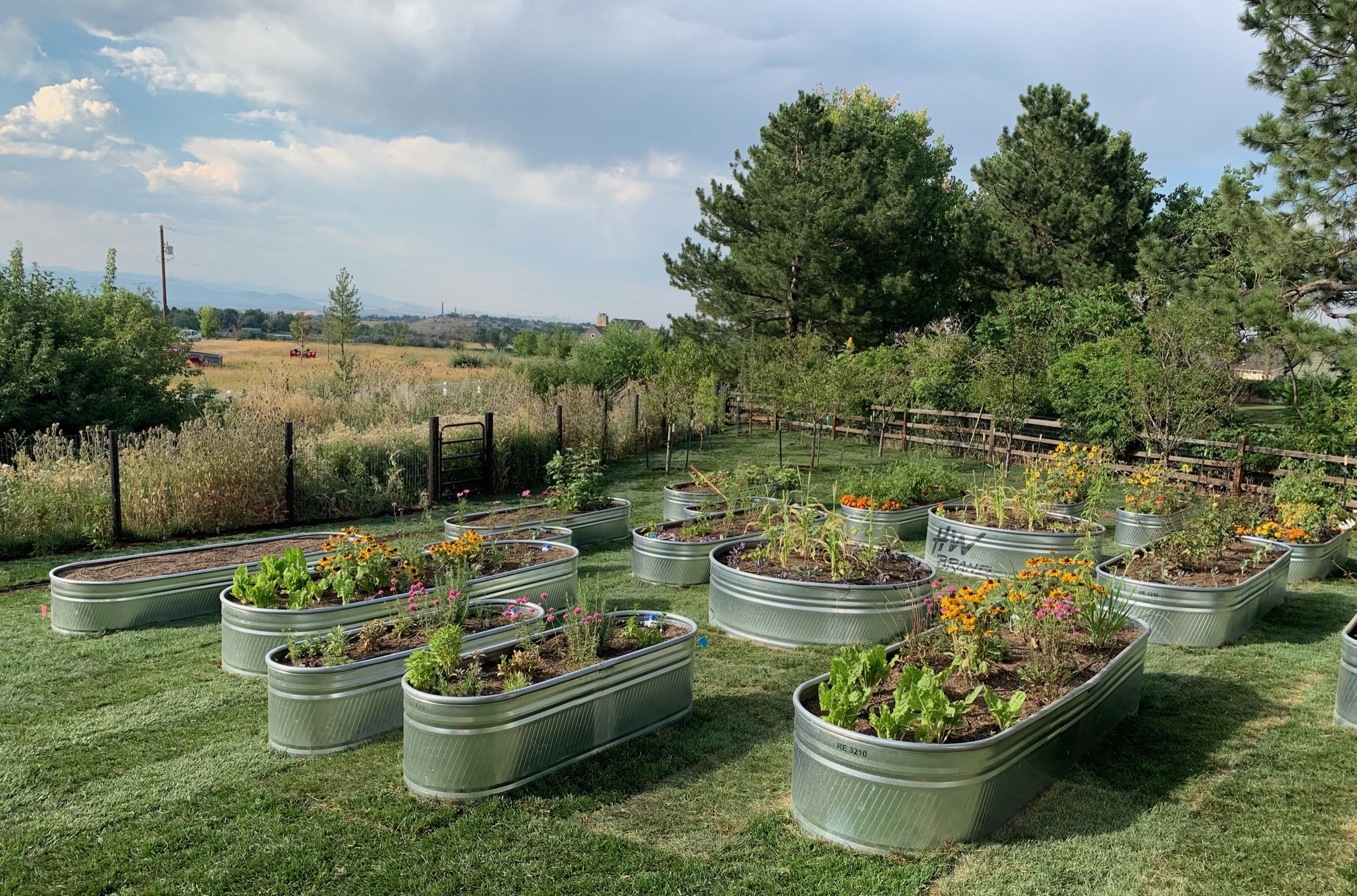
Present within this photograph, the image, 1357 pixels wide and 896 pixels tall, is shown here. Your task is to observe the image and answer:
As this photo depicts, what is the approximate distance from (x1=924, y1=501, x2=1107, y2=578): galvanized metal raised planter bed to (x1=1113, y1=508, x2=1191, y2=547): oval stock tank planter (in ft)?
4.20

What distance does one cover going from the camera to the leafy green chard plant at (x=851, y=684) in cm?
385

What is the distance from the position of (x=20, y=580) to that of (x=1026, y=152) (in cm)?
2404

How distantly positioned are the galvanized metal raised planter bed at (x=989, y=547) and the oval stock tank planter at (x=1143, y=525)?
128 cm

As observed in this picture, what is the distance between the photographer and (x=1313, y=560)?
855cm

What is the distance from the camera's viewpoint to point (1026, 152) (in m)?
23.9

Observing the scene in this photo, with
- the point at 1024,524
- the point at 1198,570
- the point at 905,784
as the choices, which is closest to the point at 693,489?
the point at 1024,524

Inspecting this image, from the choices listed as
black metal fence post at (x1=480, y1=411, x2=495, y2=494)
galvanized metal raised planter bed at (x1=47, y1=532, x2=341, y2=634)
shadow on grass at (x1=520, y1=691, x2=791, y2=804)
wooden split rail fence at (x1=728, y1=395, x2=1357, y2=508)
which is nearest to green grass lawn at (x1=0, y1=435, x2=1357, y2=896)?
shadow on grass at (x1=520, y1=691, x2=791, y2=804)

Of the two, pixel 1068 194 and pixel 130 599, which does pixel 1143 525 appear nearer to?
pixel 130 599

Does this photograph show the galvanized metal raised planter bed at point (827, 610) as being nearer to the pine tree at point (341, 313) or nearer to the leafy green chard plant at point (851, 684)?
the leafy green chard plant at point (851, 684)

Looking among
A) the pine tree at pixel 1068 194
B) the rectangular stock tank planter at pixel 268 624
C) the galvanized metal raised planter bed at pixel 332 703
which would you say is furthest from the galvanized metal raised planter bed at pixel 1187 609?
the pine tree at pixel 1068 194

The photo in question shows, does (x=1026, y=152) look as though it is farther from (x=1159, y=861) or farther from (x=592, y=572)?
(x=1159, y=861)

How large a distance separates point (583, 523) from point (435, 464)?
138 inches

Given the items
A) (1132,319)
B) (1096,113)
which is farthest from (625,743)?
(1096,113)

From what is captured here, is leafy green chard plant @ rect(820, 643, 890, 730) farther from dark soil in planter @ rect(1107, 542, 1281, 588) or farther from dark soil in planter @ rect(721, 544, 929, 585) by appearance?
dark soil in planter @ rect(1107, 542, 1281, 588)
